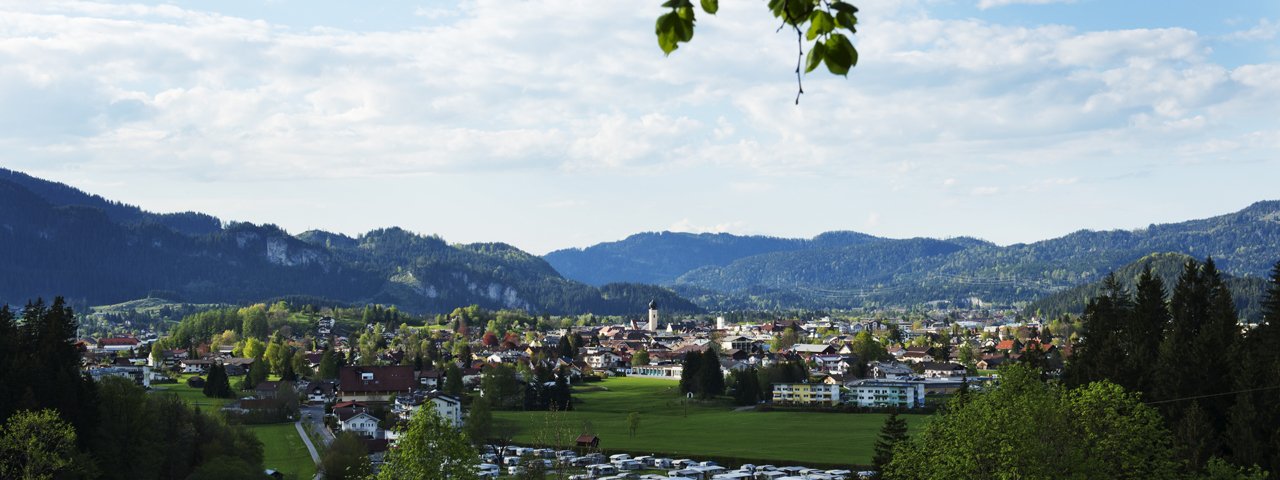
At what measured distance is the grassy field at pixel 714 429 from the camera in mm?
61938

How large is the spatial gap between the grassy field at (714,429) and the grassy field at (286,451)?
12.1 metres

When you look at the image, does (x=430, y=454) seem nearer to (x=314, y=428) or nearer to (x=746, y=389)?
(x=314, y=428)

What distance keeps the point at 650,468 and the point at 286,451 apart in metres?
18.9

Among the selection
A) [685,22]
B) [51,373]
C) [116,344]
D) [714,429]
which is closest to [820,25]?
[685,22]

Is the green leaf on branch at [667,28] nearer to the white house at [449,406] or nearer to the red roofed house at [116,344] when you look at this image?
the white house at [449,406]

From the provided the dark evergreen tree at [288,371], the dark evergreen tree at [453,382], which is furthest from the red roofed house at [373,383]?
the dark evergreen tree at [288,371]

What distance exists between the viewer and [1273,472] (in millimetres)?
31766

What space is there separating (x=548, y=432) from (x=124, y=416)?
93.0 feet

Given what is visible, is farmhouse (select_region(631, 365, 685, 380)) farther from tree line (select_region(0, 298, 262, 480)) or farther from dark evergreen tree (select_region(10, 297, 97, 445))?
dark evergreen tree (select_region(10, 297, 97, 445))

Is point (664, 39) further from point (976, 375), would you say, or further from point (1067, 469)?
point (976, 375)

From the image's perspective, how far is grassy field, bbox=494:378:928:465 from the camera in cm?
6194

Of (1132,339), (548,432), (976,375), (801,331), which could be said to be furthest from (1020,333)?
(1132,339)

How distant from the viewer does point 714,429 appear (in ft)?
238

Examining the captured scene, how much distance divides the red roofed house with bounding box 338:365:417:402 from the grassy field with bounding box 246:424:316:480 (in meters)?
12.8
